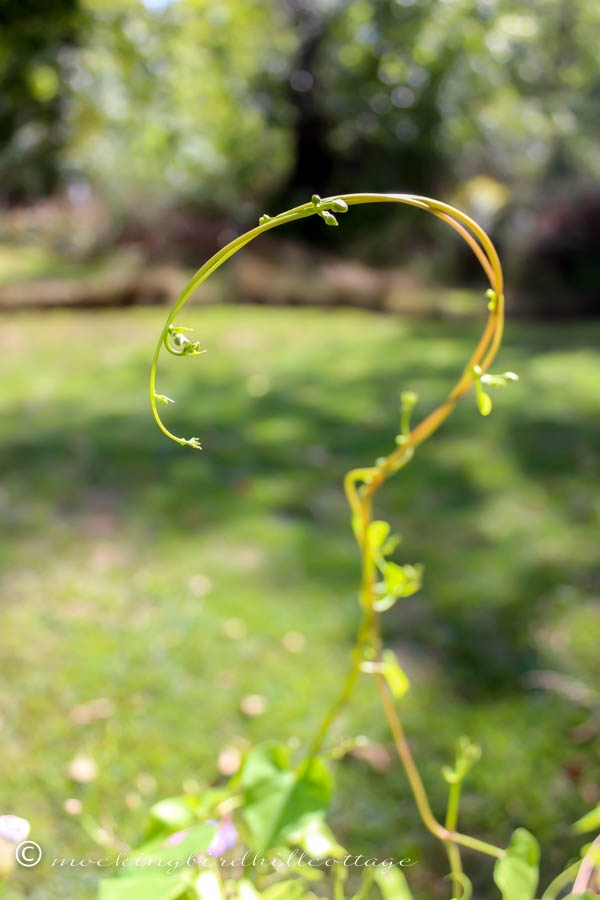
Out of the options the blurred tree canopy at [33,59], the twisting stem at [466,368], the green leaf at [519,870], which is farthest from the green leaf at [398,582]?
the blurred tree canopy at [33,59]

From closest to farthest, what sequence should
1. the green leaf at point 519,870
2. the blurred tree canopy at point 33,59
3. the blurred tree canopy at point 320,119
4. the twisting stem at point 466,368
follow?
the twisting stem at point 466,368 → the green leaf at point 519,870 → the blurred tree canopy at point 33,59 → the blurred tree canopy at point 320,119

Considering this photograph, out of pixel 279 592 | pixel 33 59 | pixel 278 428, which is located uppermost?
pixel 33 59

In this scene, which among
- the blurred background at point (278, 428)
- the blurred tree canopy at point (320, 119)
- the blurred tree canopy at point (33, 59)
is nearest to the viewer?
the blurred background at point (278, 428)

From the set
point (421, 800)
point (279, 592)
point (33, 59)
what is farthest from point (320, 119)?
point (421, 800)

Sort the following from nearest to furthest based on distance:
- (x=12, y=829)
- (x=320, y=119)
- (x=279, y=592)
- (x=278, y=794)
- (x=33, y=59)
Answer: (x=12, y=829) < (x=278, y=794) < (x=279, y=592) < (x=33, y=59) < (x=320, y=119)

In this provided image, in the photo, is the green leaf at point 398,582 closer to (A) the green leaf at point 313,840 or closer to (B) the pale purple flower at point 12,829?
(A) the green leaf at point 313,840

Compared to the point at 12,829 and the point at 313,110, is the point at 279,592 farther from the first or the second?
the point at 313,110
